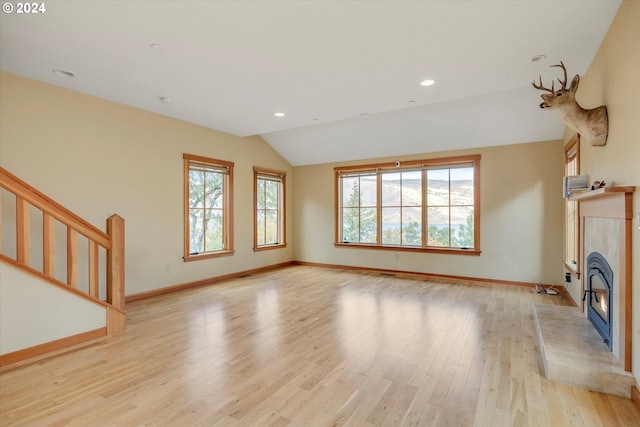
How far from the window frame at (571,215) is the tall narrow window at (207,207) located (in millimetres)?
5335

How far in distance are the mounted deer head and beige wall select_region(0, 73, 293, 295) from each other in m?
4.93

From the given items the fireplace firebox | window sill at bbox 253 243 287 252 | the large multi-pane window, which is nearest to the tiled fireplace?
the fireplace firebox

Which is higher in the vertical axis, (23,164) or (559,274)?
(23,164)

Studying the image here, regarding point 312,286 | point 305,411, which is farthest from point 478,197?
point 305,411

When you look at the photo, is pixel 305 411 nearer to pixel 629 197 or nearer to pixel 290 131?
pixel 629 197

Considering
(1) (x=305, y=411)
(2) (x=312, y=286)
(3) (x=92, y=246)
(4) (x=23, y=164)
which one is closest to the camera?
(1) (x=305, y=411)

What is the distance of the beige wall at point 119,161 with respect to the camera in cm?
366

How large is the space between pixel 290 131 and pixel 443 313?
438 cm

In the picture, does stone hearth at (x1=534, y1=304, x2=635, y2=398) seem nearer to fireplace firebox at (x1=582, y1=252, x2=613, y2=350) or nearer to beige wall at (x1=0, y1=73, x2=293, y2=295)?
fireplace firebox at (x1=582, y1=252, x2=613, y2=350)

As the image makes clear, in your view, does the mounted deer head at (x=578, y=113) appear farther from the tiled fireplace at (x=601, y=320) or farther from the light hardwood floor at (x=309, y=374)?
the light hardwood floor at (x=309, y=374)

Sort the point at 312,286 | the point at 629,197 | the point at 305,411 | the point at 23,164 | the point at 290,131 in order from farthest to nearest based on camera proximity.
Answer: the point at 290,131
the point at 312,286
the point at 23,164
the point at 629,197
the point at 305,411

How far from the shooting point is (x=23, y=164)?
3.62 meters

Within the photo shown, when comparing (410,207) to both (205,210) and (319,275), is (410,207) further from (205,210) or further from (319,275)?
(205,210)

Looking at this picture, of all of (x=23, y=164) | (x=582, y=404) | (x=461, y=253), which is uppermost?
(x=23, y=164)
